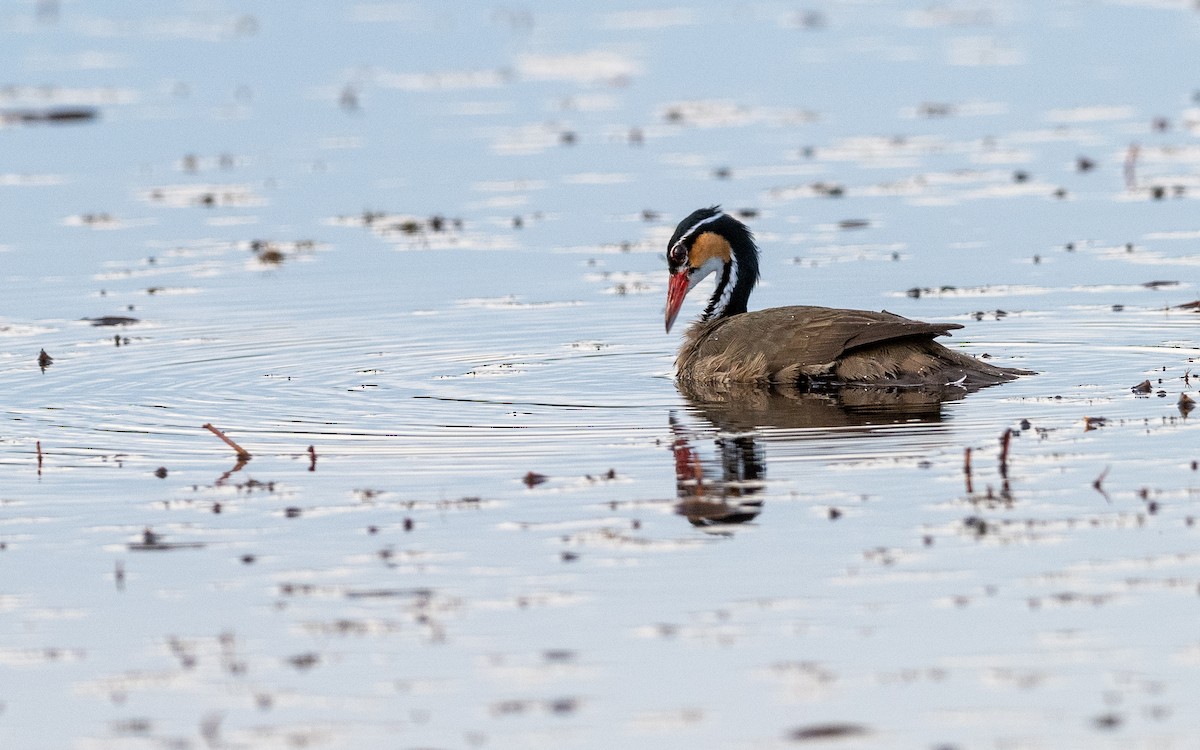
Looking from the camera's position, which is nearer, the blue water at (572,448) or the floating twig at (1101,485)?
the blue water at (572,448)

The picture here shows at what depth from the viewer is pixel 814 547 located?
1002 cm

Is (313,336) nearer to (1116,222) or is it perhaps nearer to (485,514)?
(485,514)

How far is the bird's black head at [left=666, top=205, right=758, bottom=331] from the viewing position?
55.9ft

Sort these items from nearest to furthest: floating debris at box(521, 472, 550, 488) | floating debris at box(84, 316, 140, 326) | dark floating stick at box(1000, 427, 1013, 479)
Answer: dark floating stick at box(1000, 427, 1013, 479)
floating debris at box(521, 472, 550, 488)
floating debris at box(84, 316, 140, 326)

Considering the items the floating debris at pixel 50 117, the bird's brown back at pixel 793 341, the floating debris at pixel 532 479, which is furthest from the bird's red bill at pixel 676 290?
the floating debris at pixel 50 117

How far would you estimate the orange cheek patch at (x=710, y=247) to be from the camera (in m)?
17.1

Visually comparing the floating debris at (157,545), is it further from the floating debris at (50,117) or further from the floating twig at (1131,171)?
the floating debris at (50,117)

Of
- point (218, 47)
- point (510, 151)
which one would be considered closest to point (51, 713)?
point (510, 151)

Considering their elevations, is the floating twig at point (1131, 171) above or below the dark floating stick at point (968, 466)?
above

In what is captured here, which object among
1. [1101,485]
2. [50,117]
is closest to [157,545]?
[1101,485]

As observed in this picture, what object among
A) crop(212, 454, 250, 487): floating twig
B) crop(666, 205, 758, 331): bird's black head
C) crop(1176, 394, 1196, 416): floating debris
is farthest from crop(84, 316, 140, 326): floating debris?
crop(1176, 394, 1196, 416): floating debris

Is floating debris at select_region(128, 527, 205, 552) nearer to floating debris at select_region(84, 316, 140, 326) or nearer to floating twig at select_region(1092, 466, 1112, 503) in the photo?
floating twig at select_region(1092, 466, 1112, 503)

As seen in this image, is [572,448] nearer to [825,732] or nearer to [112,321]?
[825,732]

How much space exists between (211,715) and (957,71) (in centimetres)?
3454
